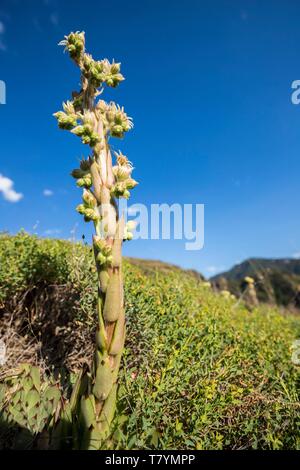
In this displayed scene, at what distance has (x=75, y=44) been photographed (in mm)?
2580

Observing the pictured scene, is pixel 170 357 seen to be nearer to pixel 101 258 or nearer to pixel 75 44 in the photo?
pixel 101 258

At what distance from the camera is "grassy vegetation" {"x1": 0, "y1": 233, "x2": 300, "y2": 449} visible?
2.72 metres

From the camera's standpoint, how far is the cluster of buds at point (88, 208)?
2.40m

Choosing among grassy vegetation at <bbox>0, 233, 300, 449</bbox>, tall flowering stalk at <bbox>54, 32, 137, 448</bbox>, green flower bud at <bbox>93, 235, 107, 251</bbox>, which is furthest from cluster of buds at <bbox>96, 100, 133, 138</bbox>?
grassy vegetation at <bbox>0, 233, 300, 449</bbox>

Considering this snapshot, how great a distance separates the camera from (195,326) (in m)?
3.87

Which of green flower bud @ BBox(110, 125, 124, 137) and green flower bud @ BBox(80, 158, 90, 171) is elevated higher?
green flower bud @ BBox(110, 125, 124, 137)

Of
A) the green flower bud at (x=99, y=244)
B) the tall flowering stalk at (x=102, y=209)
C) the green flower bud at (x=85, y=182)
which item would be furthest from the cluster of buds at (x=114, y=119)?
the green flower bud at (x=99, y=244)

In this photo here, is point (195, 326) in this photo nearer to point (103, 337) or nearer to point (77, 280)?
point (77, 280)

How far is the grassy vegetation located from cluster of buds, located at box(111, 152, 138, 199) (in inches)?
58.5

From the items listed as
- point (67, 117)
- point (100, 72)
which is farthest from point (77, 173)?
point (100, 72)

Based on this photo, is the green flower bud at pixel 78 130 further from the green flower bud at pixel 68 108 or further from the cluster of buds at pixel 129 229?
the cluster of buds at pixel 129 229

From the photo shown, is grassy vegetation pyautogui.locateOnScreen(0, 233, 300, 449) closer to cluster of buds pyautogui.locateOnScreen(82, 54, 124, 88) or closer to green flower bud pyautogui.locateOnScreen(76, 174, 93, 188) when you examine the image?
green flower bud pyautogui.locateOnScreen(76, 174, 93, 188)

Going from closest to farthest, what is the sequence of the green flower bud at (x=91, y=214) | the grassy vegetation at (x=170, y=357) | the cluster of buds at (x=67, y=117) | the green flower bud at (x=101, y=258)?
the green flower bud at (x=101, y=258), the green flower bud at (x=91, y=214), the cluster of buds at (x=67, y=117), the grassy vegetation at (x=170, y=357)

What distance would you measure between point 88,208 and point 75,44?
1171 millimetres
